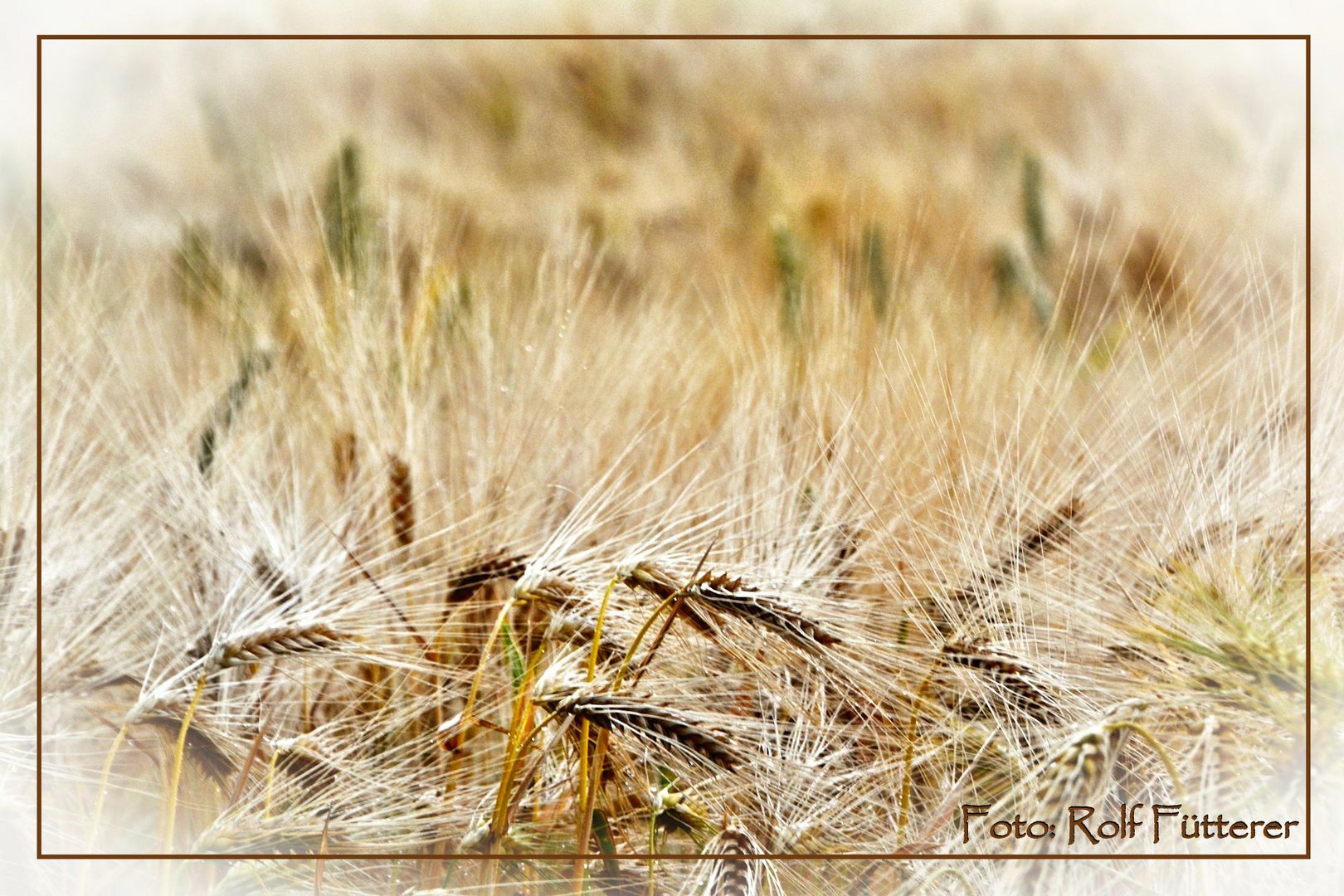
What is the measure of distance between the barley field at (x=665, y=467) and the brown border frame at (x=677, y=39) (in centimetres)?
1

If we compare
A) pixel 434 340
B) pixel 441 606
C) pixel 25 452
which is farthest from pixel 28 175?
pixel 441 606

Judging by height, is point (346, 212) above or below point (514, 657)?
above

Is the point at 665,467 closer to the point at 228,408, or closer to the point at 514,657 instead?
the point at 514,657

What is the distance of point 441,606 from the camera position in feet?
3.76

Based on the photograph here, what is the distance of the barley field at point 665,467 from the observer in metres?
1.06

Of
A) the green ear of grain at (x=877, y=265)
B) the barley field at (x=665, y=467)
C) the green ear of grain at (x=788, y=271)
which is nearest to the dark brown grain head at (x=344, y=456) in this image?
the barley field at (x=665, y=467)

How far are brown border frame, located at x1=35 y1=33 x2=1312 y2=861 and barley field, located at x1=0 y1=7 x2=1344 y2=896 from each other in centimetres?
1

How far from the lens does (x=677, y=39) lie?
1.35 m

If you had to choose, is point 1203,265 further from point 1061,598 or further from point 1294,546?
point 1061,598

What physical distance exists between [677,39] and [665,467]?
64 cm

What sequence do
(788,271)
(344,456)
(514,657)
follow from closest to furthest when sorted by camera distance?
(514,657), (344,456), (788,271)

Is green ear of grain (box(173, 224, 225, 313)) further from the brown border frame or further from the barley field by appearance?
the brown border frame

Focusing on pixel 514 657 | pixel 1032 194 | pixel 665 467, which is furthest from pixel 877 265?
pixel 514 657

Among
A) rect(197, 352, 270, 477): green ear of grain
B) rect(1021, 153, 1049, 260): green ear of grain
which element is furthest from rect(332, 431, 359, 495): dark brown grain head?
rect(1021, 153, 1049, 260): green ear of grain
